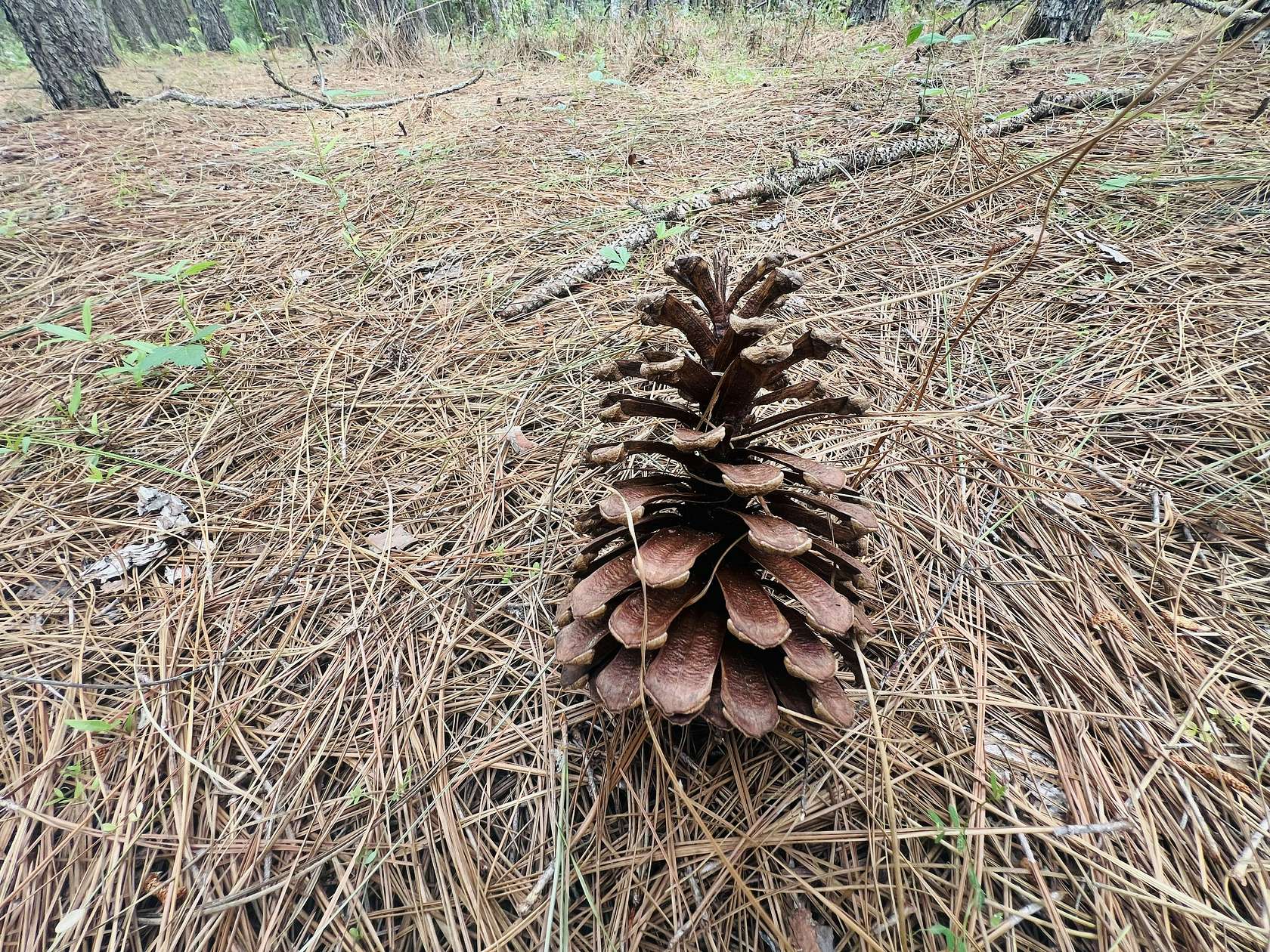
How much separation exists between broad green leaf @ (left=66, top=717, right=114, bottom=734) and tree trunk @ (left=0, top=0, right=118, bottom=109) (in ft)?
20.2

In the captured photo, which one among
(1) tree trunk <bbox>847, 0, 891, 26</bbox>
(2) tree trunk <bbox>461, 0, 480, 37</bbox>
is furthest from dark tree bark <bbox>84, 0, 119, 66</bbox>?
(1) tree trunk <bbox>847, 0, 891, 26</bbox>

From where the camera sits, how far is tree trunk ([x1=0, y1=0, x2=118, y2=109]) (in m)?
4.32

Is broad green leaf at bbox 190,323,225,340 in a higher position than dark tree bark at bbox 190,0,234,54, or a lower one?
lower

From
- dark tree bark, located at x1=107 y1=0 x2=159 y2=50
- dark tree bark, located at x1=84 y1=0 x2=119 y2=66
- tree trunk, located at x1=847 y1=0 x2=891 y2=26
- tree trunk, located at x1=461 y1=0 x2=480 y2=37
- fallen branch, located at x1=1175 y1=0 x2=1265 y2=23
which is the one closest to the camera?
fallen branch, located at x1=1175 y1=0 x2=1265 y2=23

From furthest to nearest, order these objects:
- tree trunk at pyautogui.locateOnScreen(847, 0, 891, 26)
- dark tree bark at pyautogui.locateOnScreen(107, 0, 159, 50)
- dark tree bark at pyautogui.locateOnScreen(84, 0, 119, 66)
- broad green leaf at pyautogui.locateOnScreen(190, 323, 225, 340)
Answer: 1. dark tree bark at pyautogui.locateOnScreen(107, 0, 159, 50)
2. tree trunk at pyautogui.locateOnScreen(847, 0, 891, 26)
3. dark tree bark at pyautogui.locateOnScreen(84, 0, 119, 66)
4. broad green leaf at pyautogui.locateOnScreen(190, 323, 225, 340)

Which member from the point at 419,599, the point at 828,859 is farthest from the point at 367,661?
the point at 828,859

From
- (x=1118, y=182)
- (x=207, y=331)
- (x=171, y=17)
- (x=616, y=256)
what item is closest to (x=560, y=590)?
(x=616, y=256)

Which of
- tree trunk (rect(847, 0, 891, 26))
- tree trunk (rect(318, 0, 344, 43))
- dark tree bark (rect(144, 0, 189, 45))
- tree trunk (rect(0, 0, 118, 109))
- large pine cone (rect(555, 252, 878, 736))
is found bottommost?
large pine cone (rect(555, 252, 878, 736))

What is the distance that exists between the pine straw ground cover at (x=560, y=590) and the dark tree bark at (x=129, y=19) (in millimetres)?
22537

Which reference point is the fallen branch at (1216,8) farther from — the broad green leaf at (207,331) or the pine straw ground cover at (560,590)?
the broad green leaf at (207,331)

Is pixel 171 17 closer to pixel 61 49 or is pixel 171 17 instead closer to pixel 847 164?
pixel 61 49

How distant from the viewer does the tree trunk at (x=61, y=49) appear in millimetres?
4324

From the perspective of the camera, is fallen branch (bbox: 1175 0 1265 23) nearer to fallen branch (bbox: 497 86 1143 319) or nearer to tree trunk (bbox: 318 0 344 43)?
fallen branch (bbox: 497 86 1143 319)

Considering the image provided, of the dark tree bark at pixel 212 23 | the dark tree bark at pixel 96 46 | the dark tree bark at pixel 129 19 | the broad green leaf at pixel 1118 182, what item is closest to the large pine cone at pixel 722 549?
the broad green leaf at pixel 1118 182
